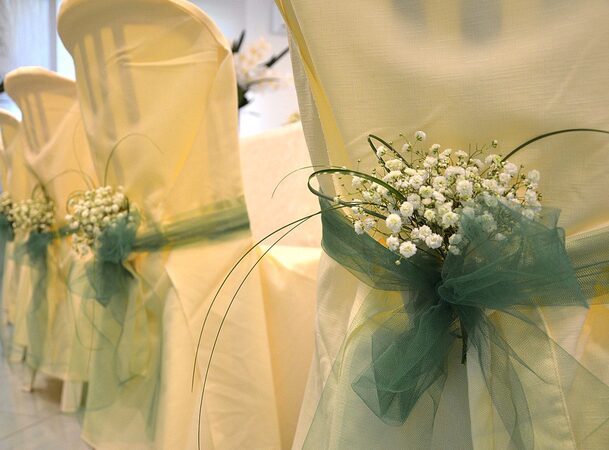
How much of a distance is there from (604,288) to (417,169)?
208 millimetres

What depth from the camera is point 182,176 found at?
4.25 feet

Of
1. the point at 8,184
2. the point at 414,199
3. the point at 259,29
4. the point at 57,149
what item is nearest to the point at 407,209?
the point at 414,199

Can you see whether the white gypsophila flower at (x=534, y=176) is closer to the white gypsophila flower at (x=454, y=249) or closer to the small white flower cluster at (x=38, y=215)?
the white gypsophila flower at (x=454, y=249)

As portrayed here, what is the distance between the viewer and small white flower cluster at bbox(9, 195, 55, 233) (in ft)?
6.66

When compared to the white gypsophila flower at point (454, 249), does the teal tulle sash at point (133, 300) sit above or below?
below

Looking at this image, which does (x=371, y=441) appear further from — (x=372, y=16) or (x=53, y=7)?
(x=53, y=7)

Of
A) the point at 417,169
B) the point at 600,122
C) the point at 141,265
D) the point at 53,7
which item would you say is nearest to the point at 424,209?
the point at 417,169

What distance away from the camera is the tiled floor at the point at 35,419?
166 cm

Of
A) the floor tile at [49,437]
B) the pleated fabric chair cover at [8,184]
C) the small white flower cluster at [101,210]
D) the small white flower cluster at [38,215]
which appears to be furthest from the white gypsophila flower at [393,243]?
the pleated fabric chair cover at [8,184]

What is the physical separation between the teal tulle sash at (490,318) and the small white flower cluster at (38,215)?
5.03 ft

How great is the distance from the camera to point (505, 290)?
618 millimetres

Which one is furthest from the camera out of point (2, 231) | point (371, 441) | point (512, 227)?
point (2, 231)

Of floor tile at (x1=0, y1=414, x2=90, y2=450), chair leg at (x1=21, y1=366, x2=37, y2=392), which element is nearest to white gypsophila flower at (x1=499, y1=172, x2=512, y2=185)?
floor tile at (x1=0, y1=414, x2=90, y2=450)

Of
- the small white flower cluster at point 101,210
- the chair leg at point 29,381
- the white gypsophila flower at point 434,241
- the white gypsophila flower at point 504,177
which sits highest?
the white gypsophila flower at point 504,177
